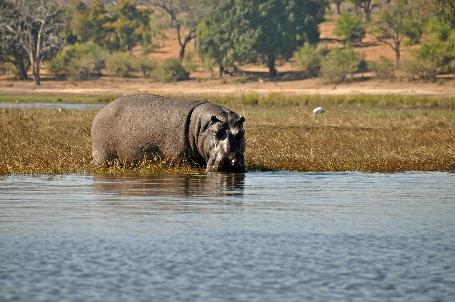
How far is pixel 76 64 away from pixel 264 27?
707 inches

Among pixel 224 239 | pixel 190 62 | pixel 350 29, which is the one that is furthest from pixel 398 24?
pixel 224 239

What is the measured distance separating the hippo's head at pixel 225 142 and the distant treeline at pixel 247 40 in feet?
215

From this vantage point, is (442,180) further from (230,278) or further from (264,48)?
(264,48)

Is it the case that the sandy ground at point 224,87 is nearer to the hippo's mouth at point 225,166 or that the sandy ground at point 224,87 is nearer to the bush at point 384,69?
the bush at point 384,69

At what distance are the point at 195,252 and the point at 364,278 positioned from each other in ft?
7.54

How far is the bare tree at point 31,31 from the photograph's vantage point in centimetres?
9112

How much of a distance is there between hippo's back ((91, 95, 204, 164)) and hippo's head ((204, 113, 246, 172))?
3.11 feet

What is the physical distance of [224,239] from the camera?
14.1 meters

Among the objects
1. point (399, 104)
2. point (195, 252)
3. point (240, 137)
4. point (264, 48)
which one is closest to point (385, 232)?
point (195, 252)

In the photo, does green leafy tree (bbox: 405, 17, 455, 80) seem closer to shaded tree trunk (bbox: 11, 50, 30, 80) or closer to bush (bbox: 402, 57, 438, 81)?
bush (bbox: 402, 57, 438, 81)

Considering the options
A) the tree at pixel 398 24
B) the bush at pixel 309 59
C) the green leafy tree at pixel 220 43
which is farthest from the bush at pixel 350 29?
the green leafy tree at pixel 220 43

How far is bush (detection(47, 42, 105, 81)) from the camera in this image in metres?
92.8

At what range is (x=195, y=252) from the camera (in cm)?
1312

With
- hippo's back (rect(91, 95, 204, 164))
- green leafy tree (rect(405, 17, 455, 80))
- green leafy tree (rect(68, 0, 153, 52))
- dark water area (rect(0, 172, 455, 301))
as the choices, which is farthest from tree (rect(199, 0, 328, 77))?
dark water area (rect(0, 172, 455, 301))
